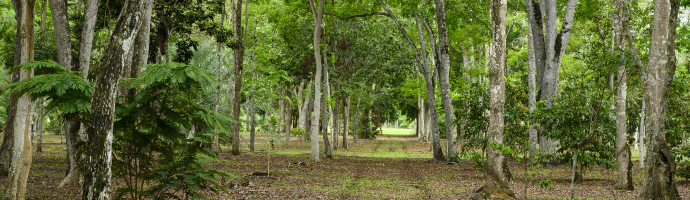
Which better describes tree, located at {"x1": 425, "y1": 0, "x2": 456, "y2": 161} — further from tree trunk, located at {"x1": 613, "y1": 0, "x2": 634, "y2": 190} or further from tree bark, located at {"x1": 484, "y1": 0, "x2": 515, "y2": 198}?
tree bark, located at {"x1": 484, "y1": 0, "x2": 515, "y2": 198}

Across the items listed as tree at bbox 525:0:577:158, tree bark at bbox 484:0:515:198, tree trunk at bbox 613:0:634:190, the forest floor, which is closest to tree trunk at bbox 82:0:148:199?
the forest floor

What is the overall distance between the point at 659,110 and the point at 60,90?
8222 mm

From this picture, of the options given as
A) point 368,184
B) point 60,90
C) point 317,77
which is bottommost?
point 368,184

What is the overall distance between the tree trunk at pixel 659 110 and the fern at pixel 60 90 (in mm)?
7959

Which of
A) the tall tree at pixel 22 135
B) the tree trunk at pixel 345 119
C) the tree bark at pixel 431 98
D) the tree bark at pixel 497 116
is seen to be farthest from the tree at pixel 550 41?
the tree trunk at pixel 345 119

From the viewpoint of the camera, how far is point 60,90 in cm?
478

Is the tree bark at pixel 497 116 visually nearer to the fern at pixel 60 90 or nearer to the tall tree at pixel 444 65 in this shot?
the fern at pixel 60 90

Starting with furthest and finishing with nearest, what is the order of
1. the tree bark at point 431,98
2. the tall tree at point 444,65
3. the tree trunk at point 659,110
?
1. the tree bark at point 431,98
2. the tall tree at point 444,65
3. the tree trunk at point 659,110

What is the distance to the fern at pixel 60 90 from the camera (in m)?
4.77

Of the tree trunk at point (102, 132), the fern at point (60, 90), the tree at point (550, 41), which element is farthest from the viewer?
the tree at point (550, 41)

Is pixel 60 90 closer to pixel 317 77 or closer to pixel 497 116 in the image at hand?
pixel 497 116

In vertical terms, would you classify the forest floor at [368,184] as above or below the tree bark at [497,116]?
below

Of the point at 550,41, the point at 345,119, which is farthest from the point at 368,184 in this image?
the point at 345,119

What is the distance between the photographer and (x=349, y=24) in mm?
23438
